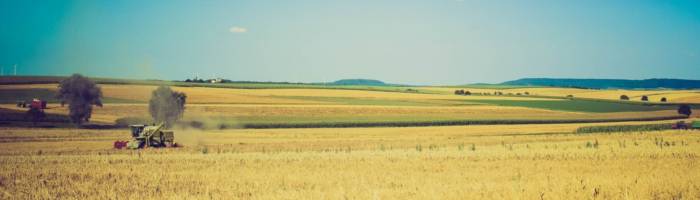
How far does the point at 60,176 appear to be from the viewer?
785 inches

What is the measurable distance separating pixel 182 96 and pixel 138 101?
860 inches

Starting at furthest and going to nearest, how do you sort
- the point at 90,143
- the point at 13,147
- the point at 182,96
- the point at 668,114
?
1. the point at 668,114
2. the point at 182,96
3. the point at 90,143
4. the point at 13,147

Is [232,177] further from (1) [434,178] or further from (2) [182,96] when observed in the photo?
(2) [182,96]

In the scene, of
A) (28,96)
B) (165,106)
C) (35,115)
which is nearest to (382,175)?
(165,106)

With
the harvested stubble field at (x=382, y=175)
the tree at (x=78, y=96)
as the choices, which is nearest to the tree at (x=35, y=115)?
the tree at (x=78, y=96)

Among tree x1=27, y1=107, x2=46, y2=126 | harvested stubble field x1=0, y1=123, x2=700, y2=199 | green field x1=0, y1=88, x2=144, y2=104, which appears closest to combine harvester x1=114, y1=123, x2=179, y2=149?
harvested stubble field x1=0, y1=123, x2=700, y2=199

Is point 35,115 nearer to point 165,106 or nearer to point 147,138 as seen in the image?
point 165,106

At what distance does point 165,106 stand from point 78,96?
26.6 ft

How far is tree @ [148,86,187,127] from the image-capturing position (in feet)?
198

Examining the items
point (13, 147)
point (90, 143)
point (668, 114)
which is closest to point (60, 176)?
point (13, 147)

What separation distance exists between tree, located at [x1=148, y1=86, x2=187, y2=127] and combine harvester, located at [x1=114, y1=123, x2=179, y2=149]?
21.1m

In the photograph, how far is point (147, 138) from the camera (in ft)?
124

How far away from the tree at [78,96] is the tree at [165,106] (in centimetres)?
561

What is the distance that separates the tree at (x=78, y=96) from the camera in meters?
58.7
